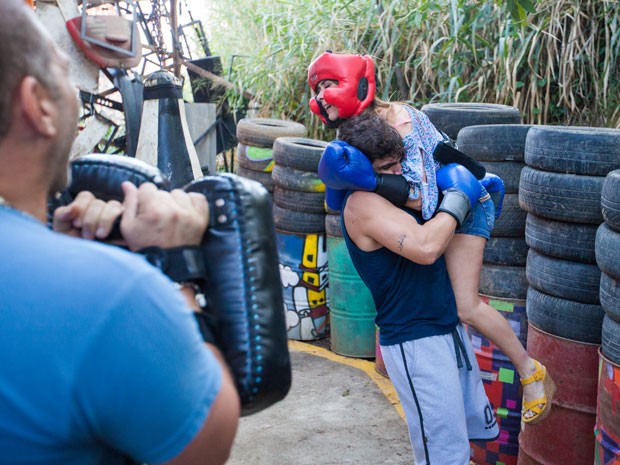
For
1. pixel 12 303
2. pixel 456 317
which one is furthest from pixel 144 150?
pixel 12 303

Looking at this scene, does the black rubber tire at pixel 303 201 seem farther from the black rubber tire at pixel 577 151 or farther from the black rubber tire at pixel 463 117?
the black rubber tire at pixel 577 151

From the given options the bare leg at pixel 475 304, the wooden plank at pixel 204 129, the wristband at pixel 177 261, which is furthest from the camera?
the wooden plank at pixel 204 129

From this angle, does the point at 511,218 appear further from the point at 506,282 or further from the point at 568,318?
the point at 568,318

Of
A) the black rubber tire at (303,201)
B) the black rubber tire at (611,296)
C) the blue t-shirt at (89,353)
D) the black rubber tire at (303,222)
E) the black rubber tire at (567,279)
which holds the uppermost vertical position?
the blue t-shirt at (89,353)

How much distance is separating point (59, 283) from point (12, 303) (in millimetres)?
61

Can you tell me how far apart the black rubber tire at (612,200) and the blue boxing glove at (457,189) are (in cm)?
50

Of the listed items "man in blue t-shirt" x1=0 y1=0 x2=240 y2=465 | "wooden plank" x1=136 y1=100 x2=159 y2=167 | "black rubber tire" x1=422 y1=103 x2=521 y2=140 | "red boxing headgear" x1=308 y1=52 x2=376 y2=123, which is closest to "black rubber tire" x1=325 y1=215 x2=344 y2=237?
"black rubber tire" x1=422 y1=103 x2=521 y2=140

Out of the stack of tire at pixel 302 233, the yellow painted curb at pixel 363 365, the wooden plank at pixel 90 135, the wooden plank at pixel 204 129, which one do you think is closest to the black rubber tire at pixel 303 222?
the stack of tire at pixel 302 233

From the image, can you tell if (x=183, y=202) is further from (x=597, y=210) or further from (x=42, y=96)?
(x=597, y=210)

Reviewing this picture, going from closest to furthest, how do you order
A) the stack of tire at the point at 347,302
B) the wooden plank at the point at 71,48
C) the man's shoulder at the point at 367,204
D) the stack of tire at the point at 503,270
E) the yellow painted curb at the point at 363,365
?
the man's shoulder at the point at 367,204 → the stack of tire at the point at 503,270 → the yellow painted curb at the point at 363,365 → the stack of tire at the point at 347,302 → the wooden plank at the point at 71,48

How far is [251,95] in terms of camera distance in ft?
29.7

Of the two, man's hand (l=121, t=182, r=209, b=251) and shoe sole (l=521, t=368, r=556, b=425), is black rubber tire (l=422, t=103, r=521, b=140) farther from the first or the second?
man's hand (l=121, t=182, r=209, b=251)

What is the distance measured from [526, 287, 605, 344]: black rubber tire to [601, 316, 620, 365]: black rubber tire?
312 mm

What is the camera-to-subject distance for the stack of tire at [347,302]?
18.1 ft
